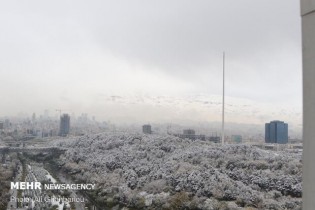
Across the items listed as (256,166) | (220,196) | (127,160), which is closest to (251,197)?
(220,196)

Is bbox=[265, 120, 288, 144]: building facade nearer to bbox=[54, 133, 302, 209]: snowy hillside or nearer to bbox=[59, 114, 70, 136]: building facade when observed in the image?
bbox=[54, 133, 302, 209]: snowy hillside

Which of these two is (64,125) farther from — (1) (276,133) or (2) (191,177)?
(2) (191,177)

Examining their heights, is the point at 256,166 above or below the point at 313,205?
below

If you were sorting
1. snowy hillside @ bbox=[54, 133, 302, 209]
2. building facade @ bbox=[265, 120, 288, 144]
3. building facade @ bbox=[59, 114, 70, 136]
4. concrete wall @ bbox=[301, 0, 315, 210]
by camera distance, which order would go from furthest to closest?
building facade @ bbox=[59, 114, 70, 136] < building facade @ bbox=[265, 120, 288, 144] < snowy hillside @ bbox=[54, 133, 302, 209] < concrete wall @ bbox=[301, 0, 315, 210]

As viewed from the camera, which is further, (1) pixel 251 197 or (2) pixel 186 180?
(2) pixel 186 180

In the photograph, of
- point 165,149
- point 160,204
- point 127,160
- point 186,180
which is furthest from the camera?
point 165,149

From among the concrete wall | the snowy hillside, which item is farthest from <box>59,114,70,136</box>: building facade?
the concrete wall

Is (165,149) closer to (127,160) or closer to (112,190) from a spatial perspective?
(127,160)
